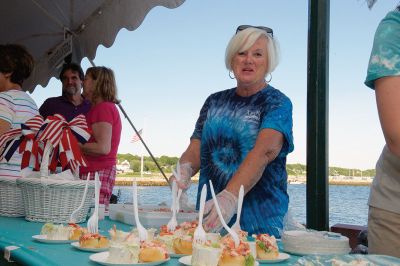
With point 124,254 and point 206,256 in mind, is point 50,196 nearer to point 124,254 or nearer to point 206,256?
point 124,254

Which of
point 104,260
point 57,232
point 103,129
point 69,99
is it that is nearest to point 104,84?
point 103,129

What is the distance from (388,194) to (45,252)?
839 millimetres

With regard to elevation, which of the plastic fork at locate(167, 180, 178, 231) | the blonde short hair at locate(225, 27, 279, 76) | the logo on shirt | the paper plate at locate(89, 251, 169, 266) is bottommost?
the paper plate at locate(89, 251, 169, 266)

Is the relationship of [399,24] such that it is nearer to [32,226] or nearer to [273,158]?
[273,158]

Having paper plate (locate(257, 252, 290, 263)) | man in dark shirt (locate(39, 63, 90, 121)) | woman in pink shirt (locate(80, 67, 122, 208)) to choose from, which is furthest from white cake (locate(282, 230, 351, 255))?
man in dark shirt (locate(39, 63, 90, 121))

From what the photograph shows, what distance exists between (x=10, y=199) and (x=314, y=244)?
3.93ft

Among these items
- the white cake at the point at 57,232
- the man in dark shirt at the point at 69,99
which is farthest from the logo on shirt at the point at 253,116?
the man in dark shirt at the point at 69,99

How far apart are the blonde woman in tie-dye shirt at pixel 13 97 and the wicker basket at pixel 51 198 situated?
193 millimetres

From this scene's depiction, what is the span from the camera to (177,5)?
3334mm

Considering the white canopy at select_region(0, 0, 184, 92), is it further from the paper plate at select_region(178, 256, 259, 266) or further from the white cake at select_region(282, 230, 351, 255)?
the paper plate at select_region(178, 256, 259, 266)

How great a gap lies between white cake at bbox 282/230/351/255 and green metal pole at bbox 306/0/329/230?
1102 mm

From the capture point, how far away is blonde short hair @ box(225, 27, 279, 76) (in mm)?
1707

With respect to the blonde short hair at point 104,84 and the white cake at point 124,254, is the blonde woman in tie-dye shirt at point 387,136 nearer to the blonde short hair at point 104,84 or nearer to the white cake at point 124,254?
the white cake at point 124,254

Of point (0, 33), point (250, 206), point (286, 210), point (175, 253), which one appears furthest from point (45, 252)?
point (0, 33)
